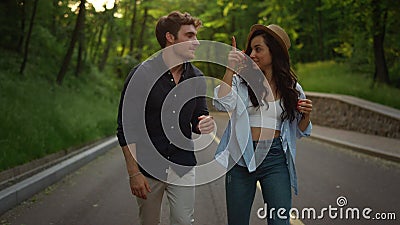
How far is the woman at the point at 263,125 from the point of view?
11.9ft

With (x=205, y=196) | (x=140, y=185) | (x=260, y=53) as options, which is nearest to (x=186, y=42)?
(x=260, y=53)

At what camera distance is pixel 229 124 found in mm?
3705

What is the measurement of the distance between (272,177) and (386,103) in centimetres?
1763

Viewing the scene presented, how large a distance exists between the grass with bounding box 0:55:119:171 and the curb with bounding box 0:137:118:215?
1.62ft

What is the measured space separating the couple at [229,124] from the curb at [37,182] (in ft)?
12.9

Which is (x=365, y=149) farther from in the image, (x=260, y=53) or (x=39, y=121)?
(x=260, y=53)

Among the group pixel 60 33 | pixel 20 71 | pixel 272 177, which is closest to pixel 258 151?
pixel 272 177

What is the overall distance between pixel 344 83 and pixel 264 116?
24685 mm

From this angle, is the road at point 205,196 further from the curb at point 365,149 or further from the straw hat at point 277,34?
the straw hat at point 277,34

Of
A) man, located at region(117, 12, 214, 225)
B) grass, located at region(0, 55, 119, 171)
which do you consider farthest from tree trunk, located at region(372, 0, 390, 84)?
man, located at region(117, 12, 214, 225)

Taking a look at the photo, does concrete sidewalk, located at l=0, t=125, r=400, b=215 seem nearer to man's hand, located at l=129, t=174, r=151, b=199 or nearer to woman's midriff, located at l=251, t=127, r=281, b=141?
man's hand, located at l=129, t=174, r=151, b=199

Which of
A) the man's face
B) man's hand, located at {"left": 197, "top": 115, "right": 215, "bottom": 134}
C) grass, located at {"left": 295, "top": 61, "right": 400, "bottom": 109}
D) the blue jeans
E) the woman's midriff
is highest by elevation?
the man's face

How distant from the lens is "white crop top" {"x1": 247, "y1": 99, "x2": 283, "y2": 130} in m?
3.66

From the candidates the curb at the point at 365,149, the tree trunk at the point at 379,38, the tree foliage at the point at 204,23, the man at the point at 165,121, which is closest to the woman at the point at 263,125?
the man at the point at 165,121
